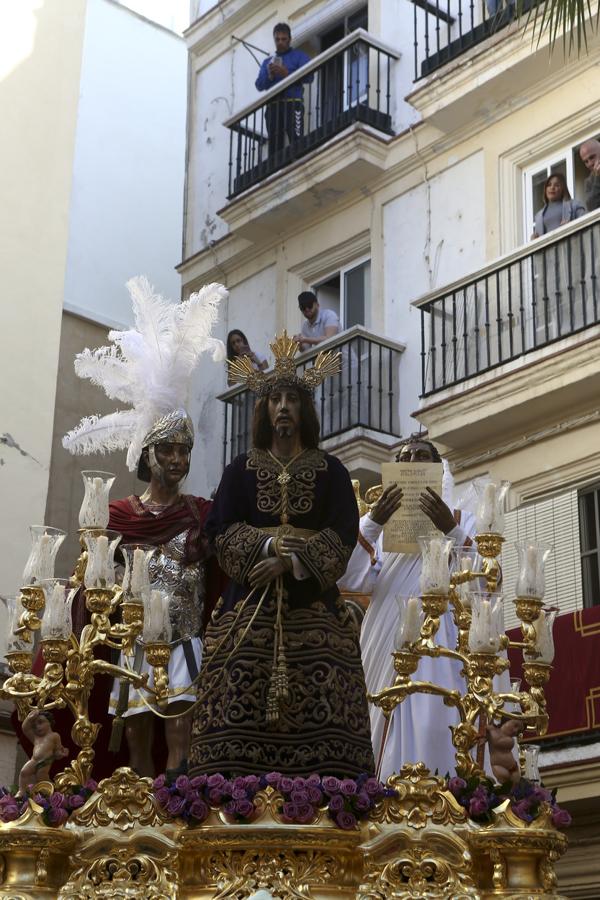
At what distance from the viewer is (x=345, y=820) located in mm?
4910

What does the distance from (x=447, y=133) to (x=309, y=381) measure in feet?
23.8

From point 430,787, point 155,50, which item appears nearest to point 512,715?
point 430,787

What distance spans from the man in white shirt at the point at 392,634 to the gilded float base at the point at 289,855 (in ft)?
4.19

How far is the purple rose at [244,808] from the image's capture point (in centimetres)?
489

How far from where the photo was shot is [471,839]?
4.96 meters

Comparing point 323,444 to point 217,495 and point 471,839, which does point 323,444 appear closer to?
point 217,495

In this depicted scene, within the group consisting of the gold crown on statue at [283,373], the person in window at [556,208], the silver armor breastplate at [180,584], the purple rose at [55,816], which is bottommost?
the purple rose at [55,816]

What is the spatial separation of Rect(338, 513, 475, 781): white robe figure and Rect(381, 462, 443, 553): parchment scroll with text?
12 centimetres

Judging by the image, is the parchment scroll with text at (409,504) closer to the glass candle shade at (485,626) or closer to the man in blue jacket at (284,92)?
the glass candle shade at (485,626)

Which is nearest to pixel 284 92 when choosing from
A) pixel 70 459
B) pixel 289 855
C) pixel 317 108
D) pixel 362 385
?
pixel 317 108

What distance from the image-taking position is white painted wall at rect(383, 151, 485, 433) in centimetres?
1233

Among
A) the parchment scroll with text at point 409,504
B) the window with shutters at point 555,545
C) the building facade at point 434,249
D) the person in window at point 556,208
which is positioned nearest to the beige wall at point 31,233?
the building facade at point 434,249

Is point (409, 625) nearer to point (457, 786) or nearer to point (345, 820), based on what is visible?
point (457, 786)

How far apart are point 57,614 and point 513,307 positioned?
6522 millimetres
